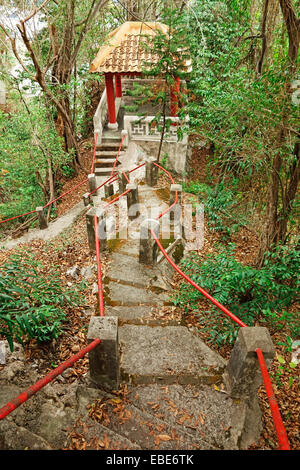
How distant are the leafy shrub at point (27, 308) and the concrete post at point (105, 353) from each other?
0.57 metres

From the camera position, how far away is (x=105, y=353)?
2752 mm

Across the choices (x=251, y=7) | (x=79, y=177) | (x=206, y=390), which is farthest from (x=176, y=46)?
(x=206, y=390)

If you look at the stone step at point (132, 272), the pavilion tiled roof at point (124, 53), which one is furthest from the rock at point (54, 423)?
the pavilion tiled roof at point (124, 53)

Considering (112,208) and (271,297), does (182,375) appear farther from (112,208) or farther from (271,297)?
(112,208)

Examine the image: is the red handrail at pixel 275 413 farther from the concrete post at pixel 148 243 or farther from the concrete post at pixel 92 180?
the concrete post at pixel 92 180

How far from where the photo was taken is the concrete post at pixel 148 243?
5008 millimetres

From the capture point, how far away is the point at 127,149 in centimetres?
1134

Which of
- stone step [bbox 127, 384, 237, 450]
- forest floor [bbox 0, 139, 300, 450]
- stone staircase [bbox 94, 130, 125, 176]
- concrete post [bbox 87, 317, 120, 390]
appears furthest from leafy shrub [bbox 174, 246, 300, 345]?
stone staircase [bbox 94, 130, 125, 176]

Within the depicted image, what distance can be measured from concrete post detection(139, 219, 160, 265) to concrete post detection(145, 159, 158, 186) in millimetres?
4185

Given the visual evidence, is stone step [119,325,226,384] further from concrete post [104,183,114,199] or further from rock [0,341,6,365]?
concrete post [104,183,114,199]

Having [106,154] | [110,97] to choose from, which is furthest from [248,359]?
[110,97]

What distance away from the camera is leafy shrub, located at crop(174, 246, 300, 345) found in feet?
14.0

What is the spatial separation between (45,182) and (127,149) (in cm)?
410

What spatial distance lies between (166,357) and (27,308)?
189 centimetres
